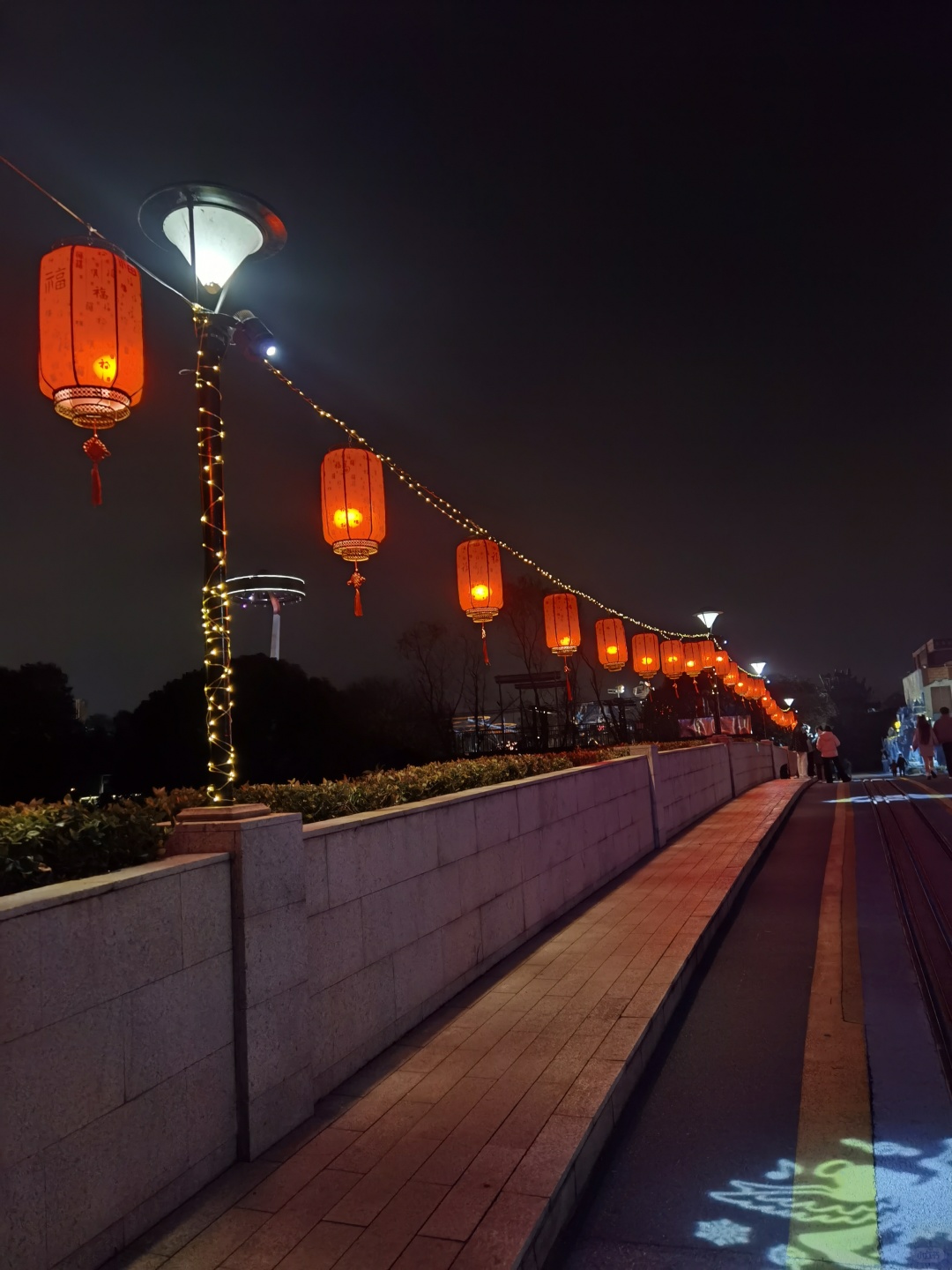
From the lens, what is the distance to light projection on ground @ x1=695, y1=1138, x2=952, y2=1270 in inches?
115

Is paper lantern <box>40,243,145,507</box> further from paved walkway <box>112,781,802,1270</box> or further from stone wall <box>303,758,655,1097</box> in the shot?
paved walkway <box>112,781,802,1270</box>

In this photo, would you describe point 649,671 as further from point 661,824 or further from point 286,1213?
point 286,1213

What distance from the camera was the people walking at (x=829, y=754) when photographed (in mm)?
24656

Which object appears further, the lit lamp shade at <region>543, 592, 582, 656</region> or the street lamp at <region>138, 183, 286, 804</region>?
the lit lamp shade at <region>543, 592, 582, 656</region>

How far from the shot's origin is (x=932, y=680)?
82.6 metres

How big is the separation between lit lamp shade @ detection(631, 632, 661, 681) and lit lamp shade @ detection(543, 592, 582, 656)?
20.2 ft

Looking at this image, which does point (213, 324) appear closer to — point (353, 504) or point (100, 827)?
point (100, 827)

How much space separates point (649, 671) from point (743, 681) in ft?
49.0

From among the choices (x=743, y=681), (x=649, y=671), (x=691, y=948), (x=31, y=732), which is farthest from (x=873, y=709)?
(x=691, y=948)

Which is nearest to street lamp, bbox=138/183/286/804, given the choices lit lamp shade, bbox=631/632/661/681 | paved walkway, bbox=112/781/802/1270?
paved walkway, bbox=112/781/802/1270

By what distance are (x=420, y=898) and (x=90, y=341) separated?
12.4ft

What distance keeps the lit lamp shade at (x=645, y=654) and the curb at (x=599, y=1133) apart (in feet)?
50.9

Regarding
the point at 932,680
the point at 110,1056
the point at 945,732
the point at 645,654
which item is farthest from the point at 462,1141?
the point at 932,680

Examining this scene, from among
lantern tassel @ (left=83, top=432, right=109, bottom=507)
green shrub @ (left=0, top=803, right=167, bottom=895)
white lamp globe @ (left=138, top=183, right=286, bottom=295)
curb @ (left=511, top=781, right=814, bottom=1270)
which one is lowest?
curb @ (left=511, top=781, right=814, bottom=1270)
